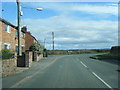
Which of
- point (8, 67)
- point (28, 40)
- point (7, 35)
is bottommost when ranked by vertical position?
point (8, 67)

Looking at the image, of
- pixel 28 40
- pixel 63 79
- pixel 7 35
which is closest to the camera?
pixel 63 79

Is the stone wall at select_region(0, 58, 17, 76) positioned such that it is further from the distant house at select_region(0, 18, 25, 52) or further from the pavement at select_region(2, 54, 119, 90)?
the distant house at select_region(0, 18, 25, 52)

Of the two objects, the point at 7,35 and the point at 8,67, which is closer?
the point at 8,67

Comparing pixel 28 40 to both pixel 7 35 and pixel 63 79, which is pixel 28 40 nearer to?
pixel 7 35

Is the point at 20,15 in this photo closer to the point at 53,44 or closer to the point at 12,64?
the point at 12,64

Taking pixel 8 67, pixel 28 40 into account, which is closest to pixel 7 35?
pixel 8 67

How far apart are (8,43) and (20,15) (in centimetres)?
1176

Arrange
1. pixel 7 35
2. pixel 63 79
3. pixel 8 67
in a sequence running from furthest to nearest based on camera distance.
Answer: pixel 7 35 < pixel 8 67 < pixel 63 79

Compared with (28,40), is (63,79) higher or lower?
lower

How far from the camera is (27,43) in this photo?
67500mm

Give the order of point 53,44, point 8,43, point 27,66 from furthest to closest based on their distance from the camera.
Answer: point 53,44 < point 8,43 < point 27,66

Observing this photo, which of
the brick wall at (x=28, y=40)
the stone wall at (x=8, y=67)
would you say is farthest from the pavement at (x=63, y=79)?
the brick wall at (x=28, y=40)

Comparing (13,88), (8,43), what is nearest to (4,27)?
(8,43)

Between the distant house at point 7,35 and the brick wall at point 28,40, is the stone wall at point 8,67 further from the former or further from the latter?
the brick wall at point 28,40
